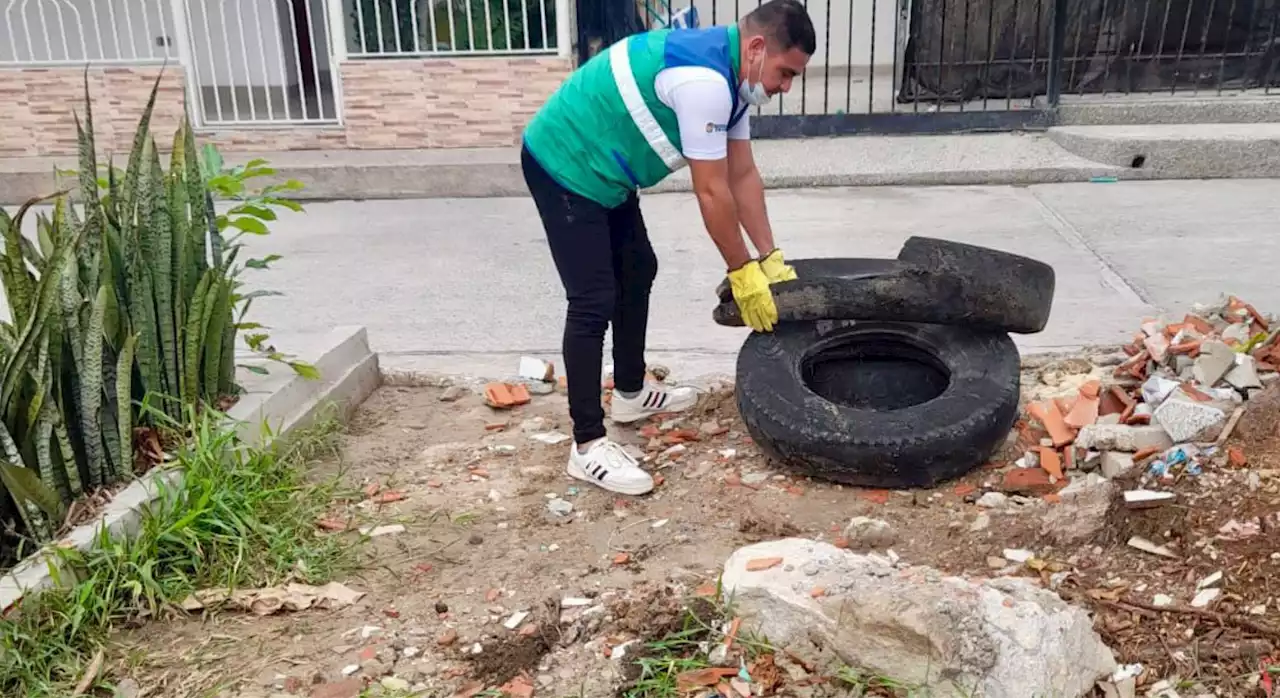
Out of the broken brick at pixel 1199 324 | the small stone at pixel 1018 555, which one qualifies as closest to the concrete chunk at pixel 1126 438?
the small stone at pixel 1018 555

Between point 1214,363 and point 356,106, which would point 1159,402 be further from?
point 356,106

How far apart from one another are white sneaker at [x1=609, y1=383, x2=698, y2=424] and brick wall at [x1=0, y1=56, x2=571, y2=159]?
16.5 ft

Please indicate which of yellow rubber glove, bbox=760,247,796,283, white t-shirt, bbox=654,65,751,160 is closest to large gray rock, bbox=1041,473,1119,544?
yellow rubber glove, bbox=760,247,796,283

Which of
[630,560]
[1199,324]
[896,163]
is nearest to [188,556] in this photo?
[630,560]

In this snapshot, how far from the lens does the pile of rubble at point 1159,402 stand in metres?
3.38

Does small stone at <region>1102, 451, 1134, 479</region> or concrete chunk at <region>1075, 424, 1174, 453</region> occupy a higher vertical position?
concrete chunk at <region>1075, 424, 1174, 453</region>

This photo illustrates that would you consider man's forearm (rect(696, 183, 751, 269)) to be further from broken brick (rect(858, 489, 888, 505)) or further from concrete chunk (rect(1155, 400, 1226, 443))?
concrete chunk (rect(1155, 400, 1226, 443))

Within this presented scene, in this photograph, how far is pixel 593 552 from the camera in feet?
10.8

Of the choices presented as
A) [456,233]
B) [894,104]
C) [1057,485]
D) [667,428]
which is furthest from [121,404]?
[894,104]

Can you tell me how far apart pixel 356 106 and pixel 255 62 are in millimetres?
3176

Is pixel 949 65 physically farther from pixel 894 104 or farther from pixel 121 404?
pixel 121 404

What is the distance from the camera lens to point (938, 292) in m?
3.66

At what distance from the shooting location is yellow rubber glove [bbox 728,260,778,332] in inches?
143

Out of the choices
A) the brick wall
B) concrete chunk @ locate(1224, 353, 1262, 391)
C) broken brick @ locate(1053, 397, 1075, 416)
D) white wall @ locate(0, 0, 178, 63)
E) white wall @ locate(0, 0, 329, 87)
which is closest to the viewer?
concrete chunk @ locate(1224, 353, 1262, 391)
